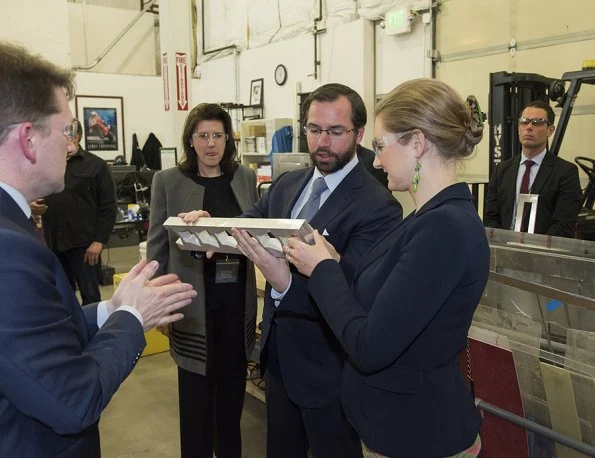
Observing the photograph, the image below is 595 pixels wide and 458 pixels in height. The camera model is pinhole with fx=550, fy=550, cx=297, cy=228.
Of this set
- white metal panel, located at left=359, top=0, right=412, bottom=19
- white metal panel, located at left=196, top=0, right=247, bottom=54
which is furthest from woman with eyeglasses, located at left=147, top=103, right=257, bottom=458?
white metal panel, located at left=196, top=0, right=247, bottom=54

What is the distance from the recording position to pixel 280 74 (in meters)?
8.19

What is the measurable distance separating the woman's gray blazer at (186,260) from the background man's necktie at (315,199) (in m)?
0.61

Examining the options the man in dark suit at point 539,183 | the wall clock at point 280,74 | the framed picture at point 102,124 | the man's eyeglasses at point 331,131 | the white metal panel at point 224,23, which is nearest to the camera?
the man's eyeglasses at point 331,131

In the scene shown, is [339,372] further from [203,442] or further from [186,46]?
[186,46]

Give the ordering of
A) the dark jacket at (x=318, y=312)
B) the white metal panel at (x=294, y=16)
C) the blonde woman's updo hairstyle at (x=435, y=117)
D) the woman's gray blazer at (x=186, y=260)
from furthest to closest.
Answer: the white metal panel at (x=294, y=16)
the woman's gray blazer at (x=186, y=260)
the dark jacket at (x=318, y=312)
the blonde woman's updo hairstyle at (x=435, y=117)

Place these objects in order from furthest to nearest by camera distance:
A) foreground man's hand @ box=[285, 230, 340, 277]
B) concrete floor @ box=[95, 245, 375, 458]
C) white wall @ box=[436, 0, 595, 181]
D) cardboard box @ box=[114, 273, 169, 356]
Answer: white wall @ box=[436, 0, 595, 181] < cardboard box @ box=[114, 273, 169, 356] < concrete floor @ box=[95, 245, 375, 458] < foreground man's hand @ box=[285, 230, 340, 277]

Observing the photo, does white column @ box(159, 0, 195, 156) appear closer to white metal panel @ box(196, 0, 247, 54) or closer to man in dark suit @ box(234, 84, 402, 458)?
white metal panel @ box(196, 0, 247, 54)

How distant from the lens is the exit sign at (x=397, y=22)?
6078mm

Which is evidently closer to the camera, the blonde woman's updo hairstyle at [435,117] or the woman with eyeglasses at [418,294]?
the woman with eyeglasses at [418,294]

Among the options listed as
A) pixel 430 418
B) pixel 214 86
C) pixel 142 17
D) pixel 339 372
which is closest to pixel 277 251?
pixel 339 372

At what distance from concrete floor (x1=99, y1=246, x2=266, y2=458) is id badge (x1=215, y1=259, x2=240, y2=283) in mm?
1047

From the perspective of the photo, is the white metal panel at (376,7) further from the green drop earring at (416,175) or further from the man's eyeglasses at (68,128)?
the man's eyeglasses at (68,128)

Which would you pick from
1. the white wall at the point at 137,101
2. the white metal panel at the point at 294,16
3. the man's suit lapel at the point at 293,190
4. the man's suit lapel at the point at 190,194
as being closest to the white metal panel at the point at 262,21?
the white metal panel at the point at 294,16

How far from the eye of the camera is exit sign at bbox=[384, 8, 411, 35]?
6078 mm
